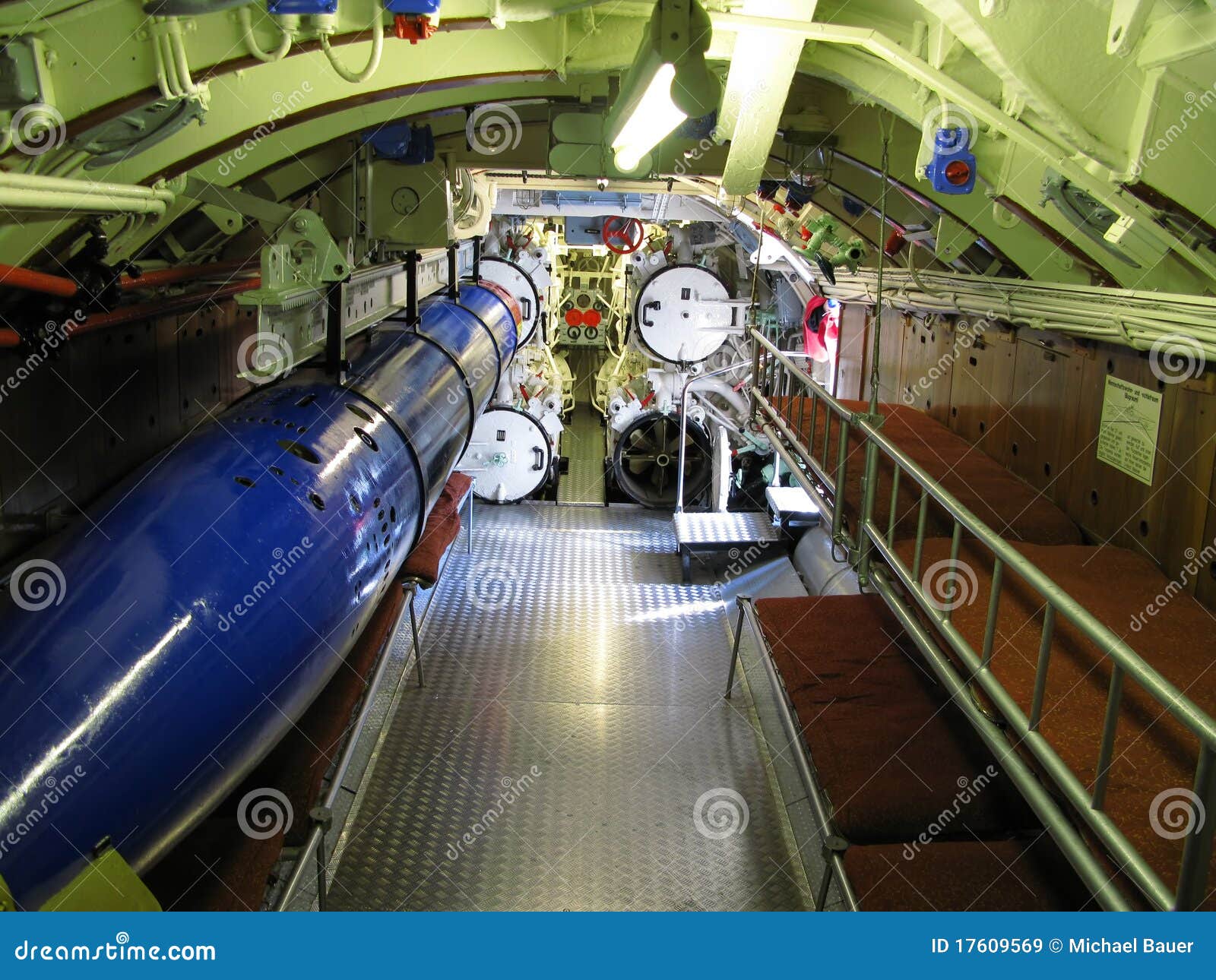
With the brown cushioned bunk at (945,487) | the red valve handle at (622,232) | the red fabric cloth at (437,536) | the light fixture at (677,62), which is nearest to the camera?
the light fixture at (677,62)

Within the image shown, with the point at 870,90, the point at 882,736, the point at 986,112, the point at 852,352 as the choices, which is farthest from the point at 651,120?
the point at 852,352

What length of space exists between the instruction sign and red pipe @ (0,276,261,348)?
10.6 ft

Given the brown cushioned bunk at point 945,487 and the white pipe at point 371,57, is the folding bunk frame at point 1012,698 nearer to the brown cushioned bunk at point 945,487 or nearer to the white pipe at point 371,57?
the brown cushioned bunk at point 945,487

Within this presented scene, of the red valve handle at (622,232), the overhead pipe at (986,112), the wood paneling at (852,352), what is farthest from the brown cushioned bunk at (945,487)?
the red valve handle at (622,232)

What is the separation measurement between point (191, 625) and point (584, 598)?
4242mm

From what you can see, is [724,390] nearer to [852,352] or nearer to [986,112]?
[852,352]

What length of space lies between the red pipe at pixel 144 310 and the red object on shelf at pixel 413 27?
1.37 metres

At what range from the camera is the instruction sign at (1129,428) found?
3262 millimetres

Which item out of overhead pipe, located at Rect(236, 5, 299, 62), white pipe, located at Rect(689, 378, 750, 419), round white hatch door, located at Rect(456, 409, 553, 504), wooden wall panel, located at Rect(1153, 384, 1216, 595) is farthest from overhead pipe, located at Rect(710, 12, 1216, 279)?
round white hatch door, located at Rect(456, 409, 553, 504)

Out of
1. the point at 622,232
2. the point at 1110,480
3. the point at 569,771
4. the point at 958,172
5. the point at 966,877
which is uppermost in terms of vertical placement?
the point at 622,232

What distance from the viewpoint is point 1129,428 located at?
3402mm

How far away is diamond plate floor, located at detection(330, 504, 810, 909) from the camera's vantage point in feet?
12.0

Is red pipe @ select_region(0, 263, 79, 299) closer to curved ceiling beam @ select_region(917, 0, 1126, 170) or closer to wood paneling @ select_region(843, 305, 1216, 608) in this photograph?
curved ceiling beam @ select_region(917, 0, 1126, 170)

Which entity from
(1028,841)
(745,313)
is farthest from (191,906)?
(745,313)
